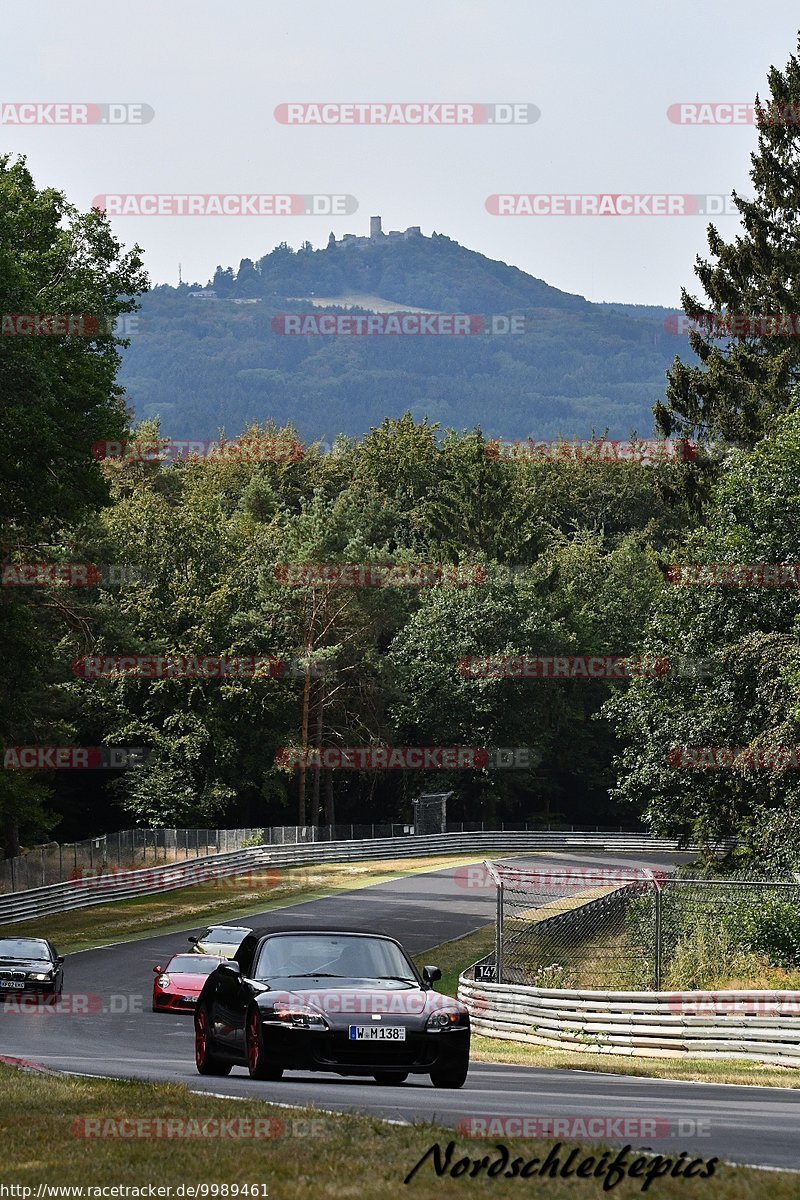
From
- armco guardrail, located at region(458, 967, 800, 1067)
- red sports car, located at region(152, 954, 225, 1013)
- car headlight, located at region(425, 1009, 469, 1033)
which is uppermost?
car headlight, located at region(425, 1009, 469, 1033)

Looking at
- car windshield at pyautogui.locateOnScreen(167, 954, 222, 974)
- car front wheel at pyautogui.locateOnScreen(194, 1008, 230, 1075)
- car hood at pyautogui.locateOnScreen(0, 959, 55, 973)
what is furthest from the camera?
car hood at pyautogui.locateOnScreen(0, 959, 55, 973)

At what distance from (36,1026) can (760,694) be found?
20.6m

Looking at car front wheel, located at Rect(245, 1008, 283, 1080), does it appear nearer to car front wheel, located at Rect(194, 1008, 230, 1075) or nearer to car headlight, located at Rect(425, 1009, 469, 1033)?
car front wheel, located at Rect(194, 1008, 230, 1075)

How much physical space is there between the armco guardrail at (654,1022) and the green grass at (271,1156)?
935 centimetres

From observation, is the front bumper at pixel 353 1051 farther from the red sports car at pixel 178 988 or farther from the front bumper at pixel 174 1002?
the front bumper at pixel 174 1002

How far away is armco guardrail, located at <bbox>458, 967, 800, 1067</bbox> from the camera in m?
19.1

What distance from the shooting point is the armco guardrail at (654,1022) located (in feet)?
62.6

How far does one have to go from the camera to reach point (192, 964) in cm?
2930

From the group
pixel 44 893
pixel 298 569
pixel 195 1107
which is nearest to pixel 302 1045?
pixel 195 1107

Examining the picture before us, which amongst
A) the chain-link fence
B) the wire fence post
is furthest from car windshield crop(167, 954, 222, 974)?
the wire fence post

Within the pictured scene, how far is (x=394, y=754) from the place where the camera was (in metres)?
88.4

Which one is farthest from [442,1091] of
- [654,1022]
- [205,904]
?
[205,904]

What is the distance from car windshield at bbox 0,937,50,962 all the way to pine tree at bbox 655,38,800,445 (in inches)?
1138

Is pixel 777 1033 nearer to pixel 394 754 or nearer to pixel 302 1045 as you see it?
pixel 302 1045
